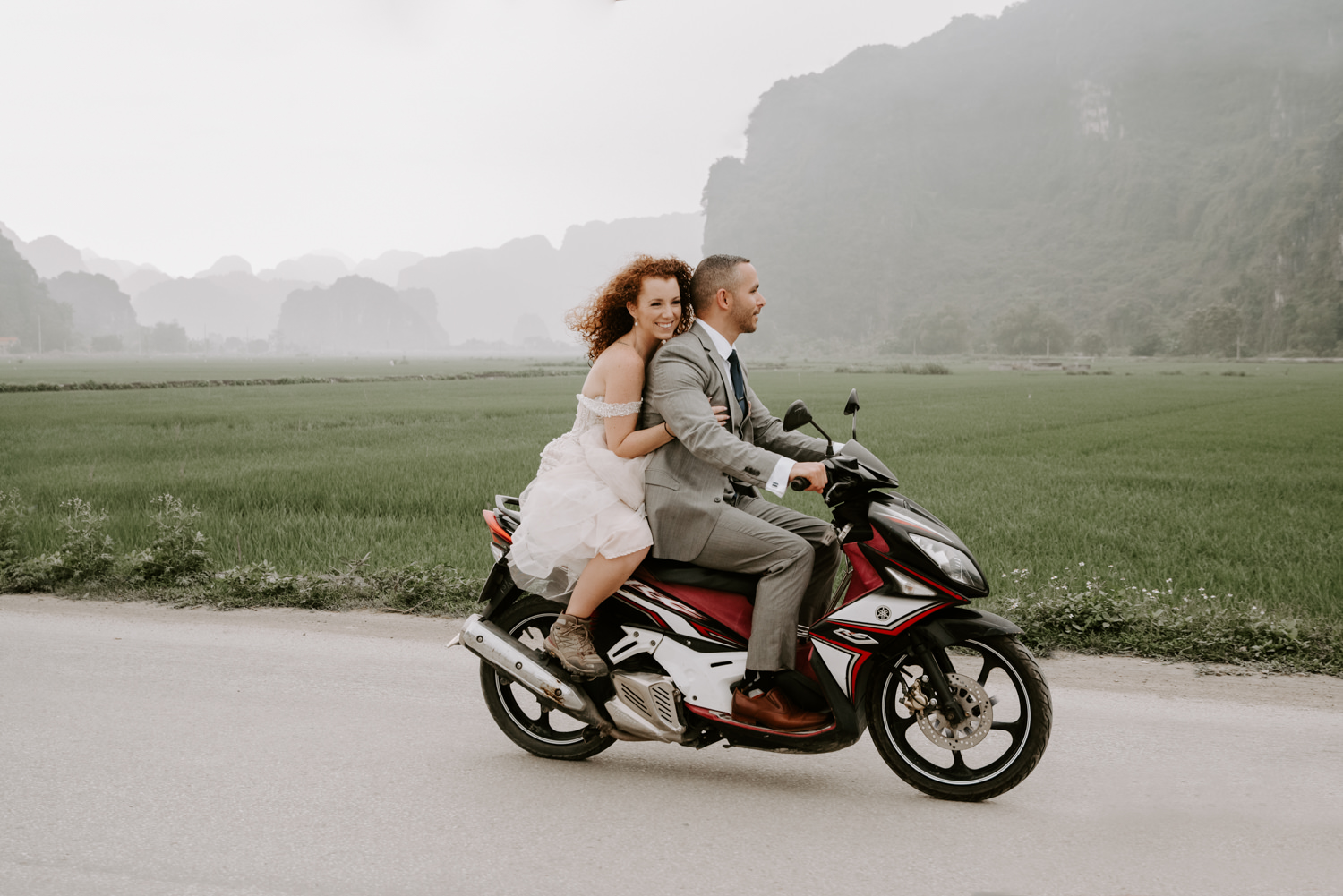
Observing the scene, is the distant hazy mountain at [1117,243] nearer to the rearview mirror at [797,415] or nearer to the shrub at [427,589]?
the shrub at [427,589]

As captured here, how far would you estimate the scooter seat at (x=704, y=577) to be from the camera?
358 centimetres

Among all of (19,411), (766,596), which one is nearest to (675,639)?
(766,596)

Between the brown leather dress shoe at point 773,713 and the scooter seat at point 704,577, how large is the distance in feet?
1.17

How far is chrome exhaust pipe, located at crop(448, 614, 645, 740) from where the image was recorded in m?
3.78

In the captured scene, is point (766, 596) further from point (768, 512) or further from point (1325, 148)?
point (1325, 148)

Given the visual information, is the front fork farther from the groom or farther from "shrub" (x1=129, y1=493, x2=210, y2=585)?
"shrub" (x1=129, y1=493, x2=210, y2=585)

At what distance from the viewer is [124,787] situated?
354cm

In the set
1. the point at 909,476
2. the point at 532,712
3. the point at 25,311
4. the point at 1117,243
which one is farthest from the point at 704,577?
the point at 1117,243

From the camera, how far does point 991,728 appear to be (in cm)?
351

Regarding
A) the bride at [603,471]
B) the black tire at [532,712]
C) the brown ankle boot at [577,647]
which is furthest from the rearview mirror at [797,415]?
the black tire at [532,712]

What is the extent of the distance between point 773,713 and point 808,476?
0.88m

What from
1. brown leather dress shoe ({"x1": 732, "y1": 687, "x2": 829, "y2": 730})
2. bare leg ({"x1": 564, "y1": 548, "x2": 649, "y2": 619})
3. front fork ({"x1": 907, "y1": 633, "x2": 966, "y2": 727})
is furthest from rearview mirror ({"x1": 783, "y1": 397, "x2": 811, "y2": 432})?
brown leather dress shoe ({"x1": 732, "y1": 687, "x2": 829, "y2": 730})

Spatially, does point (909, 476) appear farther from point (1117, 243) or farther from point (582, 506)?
point (1117, 243)

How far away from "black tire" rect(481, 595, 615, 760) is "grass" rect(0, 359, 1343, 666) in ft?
9.68
